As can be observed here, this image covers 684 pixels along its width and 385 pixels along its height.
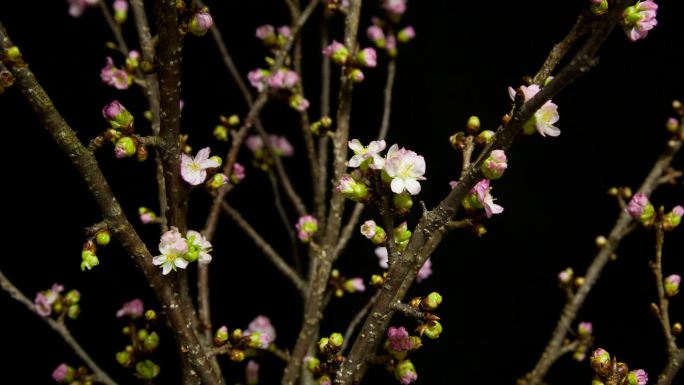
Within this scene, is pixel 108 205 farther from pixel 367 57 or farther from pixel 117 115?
pixel 367 57

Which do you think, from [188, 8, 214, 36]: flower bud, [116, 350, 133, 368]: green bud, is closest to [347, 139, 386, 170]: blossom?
[188, 8, 214, 36]: flower bud

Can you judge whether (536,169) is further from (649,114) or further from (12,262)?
(12,262)

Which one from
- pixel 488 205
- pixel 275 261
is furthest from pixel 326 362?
pixel 275 261

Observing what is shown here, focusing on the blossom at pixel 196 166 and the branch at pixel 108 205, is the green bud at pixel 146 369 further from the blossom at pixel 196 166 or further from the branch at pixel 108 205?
the blossom at pixel 196 166

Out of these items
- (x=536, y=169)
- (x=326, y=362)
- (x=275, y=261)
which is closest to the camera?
(x=326, y=362)

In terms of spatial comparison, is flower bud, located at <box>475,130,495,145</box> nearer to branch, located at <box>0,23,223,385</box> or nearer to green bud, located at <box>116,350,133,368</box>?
branch, located at <box>0,23,223,385</box>

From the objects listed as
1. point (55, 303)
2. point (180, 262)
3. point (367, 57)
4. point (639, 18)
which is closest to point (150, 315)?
point (180, 262)

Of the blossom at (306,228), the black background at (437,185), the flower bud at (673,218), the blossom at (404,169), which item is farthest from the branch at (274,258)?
the flower bud at (673,218)
